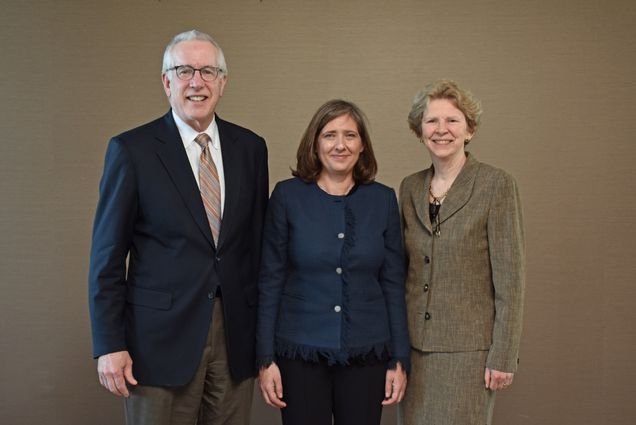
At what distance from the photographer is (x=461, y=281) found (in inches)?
82.4

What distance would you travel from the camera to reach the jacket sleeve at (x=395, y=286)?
6.92ft

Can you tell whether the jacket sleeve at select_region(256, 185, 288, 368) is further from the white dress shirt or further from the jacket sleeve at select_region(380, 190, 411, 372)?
the jacket sleeve at select_region(380, 190, 411, 372)

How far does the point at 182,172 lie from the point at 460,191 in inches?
35.1

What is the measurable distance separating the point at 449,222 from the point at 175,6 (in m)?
2.04

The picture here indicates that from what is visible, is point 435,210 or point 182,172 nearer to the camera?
point 182,172

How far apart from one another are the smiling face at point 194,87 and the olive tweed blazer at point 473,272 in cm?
80

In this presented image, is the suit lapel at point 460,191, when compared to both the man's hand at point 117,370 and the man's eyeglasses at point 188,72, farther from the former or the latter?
the man's hand at point 117,370

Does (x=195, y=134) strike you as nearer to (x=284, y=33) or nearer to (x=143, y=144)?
(x=143, y=144)

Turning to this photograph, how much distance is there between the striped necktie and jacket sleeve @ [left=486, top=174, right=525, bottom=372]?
864mm

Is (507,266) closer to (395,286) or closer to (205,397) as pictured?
(395,286)

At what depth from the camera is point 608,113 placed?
3395 millimetres

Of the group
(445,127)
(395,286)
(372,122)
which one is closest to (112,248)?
(395,286)

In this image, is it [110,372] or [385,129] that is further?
[385,129]

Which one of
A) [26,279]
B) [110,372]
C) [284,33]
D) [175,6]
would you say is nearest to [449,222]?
[110,372]
